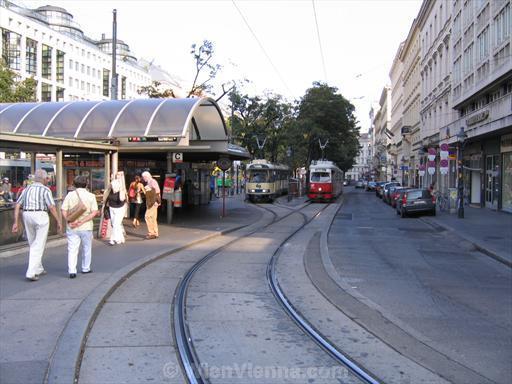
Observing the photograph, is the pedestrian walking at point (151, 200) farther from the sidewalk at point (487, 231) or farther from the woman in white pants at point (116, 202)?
the sidewalk at point (487, 231)

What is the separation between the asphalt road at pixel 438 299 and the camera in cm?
568

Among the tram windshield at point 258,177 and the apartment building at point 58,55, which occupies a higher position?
the apartment building at point 58,55

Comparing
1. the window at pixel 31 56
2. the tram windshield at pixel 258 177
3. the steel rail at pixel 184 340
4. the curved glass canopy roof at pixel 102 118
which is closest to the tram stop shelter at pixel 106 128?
the curved glass canopy roof at pixel 102 118

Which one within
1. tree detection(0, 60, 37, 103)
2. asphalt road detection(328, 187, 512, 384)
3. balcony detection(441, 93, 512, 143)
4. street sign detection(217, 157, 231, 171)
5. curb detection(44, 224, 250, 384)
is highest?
tree detection(0, 60, 37, 103)

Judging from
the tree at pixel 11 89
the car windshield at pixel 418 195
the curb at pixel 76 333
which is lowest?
the curb at pixel 76 333

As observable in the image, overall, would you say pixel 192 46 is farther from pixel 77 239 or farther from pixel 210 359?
pixel 210 359

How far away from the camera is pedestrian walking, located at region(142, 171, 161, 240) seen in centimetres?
1427

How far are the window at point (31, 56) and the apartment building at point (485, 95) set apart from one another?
2199 inches

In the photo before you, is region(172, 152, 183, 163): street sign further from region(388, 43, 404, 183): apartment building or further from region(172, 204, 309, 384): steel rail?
region(388, 43, 404, 183): apartment building

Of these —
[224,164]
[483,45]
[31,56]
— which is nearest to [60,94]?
[31,56]

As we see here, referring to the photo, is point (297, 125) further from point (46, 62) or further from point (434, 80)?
point (46, 62)

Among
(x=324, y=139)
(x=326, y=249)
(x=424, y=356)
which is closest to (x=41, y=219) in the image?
(x=424, y=356)

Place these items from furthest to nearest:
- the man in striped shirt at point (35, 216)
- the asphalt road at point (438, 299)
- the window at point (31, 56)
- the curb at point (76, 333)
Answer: the window at point (31, 56)
the man in striped shirt at point (35, 216)
the asphalt road at point (438, 299)
the curb at point (76, 333)

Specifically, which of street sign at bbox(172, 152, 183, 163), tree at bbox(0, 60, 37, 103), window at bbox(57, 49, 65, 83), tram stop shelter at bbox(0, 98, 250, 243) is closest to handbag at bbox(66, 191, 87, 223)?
tram stop shelter at bbox(0, 98, 250, 243)
